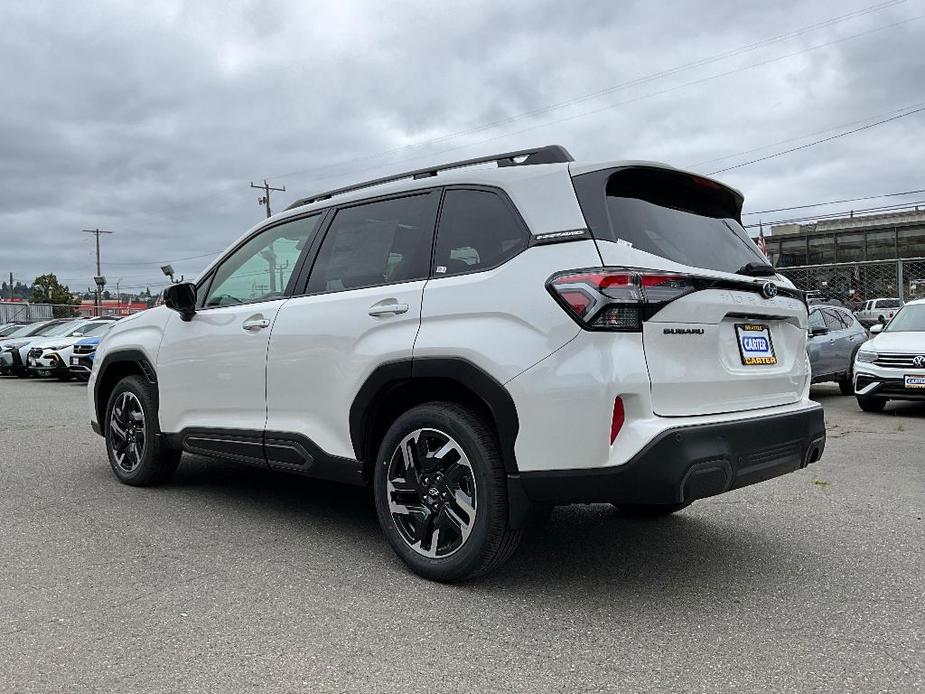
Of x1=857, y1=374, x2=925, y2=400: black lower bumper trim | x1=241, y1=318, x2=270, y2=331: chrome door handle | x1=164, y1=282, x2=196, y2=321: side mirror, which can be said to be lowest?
x1=857, y1=374, x2=925, y2=400: black lower bumper trim

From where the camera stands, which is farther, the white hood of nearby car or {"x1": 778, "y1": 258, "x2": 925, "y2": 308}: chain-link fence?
{"x1": 778, "y1": 258, "x2": 925, "y2": 308}: chain-link fence

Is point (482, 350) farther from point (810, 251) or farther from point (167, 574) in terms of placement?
point (810, 251)

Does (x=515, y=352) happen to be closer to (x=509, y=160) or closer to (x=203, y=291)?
(x=509, y=160)

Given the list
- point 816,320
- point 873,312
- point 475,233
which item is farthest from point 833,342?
point 873,312

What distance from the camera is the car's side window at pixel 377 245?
385 centimetres

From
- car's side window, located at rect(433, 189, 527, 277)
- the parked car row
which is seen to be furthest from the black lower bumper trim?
the parked car row

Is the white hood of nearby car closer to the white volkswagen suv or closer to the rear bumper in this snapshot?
the white volkswagen suv

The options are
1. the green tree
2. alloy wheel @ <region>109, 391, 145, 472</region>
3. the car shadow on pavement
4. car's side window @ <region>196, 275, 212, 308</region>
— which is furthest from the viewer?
the green tree

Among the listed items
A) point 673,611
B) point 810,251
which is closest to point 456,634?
point 673,611

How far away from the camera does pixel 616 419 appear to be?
9.87ft

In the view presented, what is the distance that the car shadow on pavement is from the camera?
11.6 feet

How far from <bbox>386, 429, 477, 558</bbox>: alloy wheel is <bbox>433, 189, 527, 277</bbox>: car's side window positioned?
0.79 m

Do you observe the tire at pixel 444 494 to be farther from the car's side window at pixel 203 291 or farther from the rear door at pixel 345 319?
the car's side window at pixel 203 291

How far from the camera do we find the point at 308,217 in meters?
4.62
